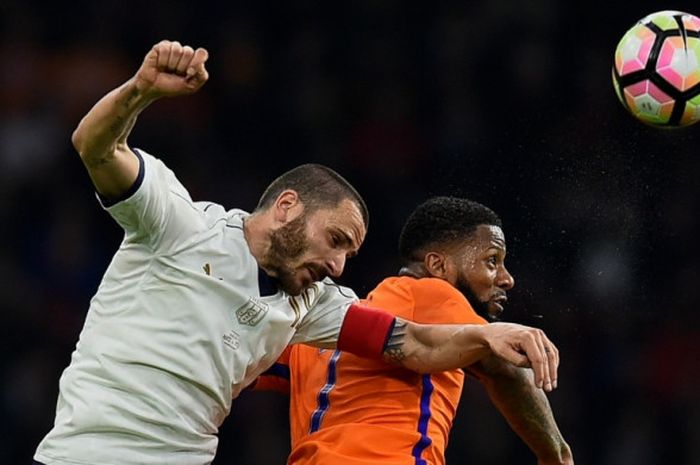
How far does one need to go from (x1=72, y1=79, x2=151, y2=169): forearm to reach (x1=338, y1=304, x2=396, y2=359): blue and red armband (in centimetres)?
115

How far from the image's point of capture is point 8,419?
795 cm

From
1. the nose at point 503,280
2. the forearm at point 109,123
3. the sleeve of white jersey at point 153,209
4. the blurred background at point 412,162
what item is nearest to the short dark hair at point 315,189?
the sleeve of white jersey at point 153,209

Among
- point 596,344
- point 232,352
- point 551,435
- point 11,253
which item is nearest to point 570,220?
point 596,344

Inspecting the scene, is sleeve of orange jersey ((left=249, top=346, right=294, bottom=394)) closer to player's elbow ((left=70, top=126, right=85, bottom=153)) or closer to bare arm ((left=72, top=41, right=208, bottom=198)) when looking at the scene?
bare arm ((left=72, top=41, right=208, bottom=198))

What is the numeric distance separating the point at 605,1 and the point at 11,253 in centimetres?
521

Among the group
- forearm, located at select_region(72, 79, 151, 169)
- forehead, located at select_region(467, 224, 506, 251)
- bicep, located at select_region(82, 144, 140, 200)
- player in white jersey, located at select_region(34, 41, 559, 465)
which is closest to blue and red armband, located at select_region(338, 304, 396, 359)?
player in white jersey, located at select_region(34, 41, 559, 465)

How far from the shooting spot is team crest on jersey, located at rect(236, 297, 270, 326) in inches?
166

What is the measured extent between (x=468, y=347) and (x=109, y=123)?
4.66ft

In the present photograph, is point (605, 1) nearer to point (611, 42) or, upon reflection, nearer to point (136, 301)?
point (611, 42)

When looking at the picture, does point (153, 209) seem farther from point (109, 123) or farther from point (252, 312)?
→ point (252, 312)

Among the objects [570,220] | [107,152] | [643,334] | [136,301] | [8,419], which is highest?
[107,152]

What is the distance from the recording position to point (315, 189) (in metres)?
4.40

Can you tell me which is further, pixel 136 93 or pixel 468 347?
pixel 468 347

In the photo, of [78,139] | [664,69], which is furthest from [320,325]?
[664,69]
